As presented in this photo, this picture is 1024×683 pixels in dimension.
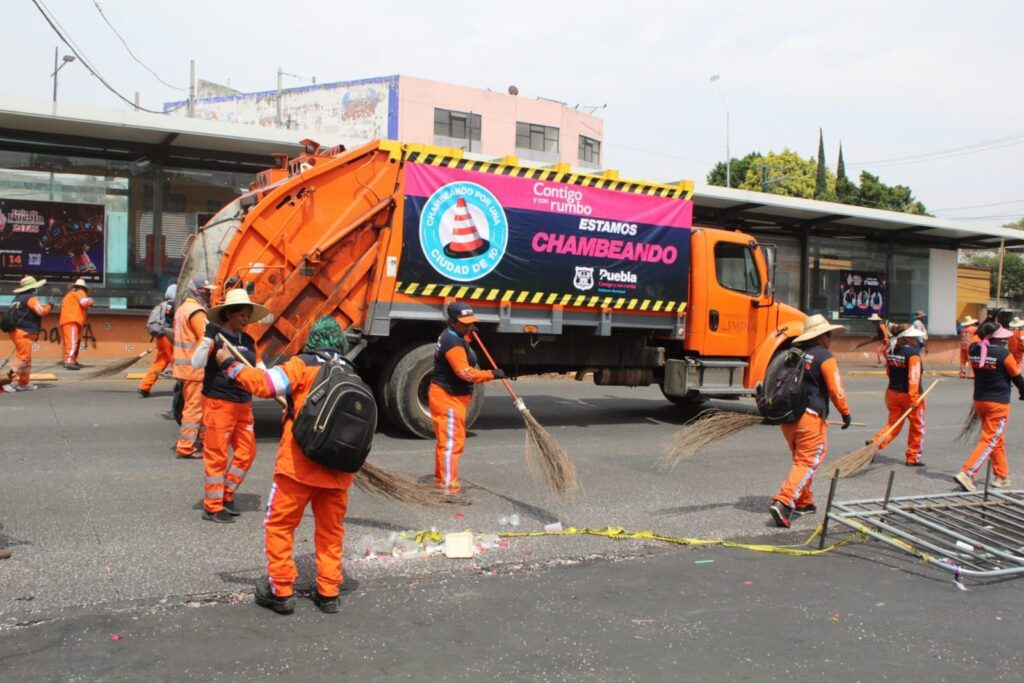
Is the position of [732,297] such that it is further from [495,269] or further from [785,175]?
[785,175]

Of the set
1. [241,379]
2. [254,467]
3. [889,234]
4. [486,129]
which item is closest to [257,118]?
[486,129]

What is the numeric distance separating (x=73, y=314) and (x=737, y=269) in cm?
1049

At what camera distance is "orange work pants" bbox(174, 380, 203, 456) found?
25.5ft

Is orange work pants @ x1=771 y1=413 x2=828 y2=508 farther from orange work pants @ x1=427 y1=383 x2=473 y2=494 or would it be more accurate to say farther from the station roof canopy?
the station roof canopy

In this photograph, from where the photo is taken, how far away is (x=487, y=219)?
9.72 meters

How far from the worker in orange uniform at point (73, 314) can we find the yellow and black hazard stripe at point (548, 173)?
756cm

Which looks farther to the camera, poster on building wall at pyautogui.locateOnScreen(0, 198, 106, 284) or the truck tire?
poster on building wall at pyautogui.locateOnScreen(0, 198, 106, 284)

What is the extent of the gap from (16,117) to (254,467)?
1042 centimetres

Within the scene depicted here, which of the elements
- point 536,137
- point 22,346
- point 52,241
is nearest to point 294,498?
point 22,346

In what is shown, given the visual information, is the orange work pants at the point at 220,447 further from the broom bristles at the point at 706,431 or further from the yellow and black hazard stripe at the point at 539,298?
the yellow and black hazard stripe at the point at 539,298

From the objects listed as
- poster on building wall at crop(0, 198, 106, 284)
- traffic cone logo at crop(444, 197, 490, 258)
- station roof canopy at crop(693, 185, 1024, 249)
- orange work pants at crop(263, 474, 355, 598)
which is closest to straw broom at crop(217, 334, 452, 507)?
orange work pants at crop(263, 474, 355, 598)

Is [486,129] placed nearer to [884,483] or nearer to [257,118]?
[257,118]

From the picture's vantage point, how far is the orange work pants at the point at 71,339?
1402 centimetres

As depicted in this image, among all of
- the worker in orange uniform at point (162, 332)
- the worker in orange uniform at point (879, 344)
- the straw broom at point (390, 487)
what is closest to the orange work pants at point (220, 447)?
the straw broom at point (390, 487)
